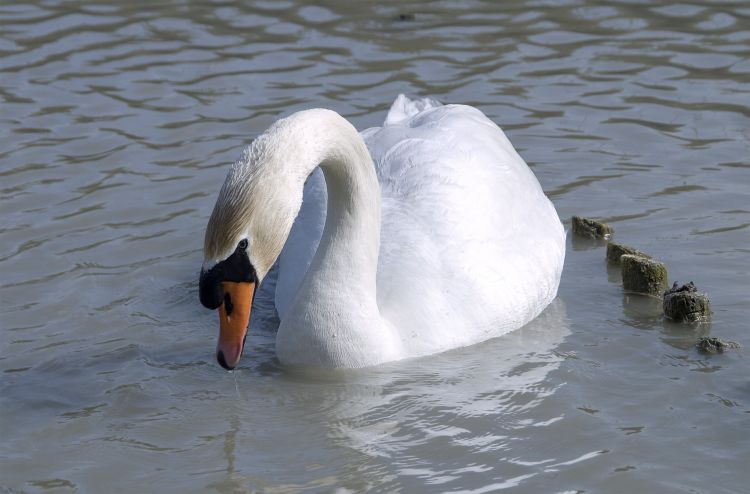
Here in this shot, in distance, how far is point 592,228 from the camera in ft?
28.5

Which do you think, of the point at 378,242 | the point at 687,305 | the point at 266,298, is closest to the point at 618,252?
the point at 687,305

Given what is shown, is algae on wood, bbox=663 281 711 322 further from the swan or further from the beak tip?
the beak tip

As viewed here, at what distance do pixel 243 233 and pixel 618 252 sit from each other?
10.5 ft

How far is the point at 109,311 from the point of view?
775cm

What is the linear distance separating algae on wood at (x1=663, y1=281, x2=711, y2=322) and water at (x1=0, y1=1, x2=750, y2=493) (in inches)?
2.9

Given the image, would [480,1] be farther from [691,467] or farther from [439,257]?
[691,467]

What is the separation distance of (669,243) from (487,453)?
117 inches

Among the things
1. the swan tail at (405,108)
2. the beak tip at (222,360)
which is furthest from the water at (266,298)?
the swan tail at (405,108)

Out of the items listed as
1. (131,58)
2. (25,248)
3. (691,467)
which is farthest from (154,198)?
(691,467)

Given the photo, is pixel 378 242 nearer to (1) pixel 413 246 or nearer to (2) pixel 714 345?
(1) pixel 413 246

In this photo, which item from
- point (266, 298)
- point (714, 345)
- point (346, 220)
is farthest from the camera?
point (266, 298)

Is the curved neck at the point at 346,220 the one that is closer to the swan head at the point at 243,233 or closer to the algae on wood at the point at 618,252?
the swan head at the point at 243,233

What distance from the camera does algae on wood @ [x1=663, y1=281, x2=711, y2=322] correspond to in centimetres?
730

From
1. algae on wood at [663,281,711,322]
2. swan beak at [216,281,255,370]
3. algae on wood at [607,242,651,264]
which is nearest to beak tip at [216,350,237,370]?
swan beak at [216,281,255,370]
